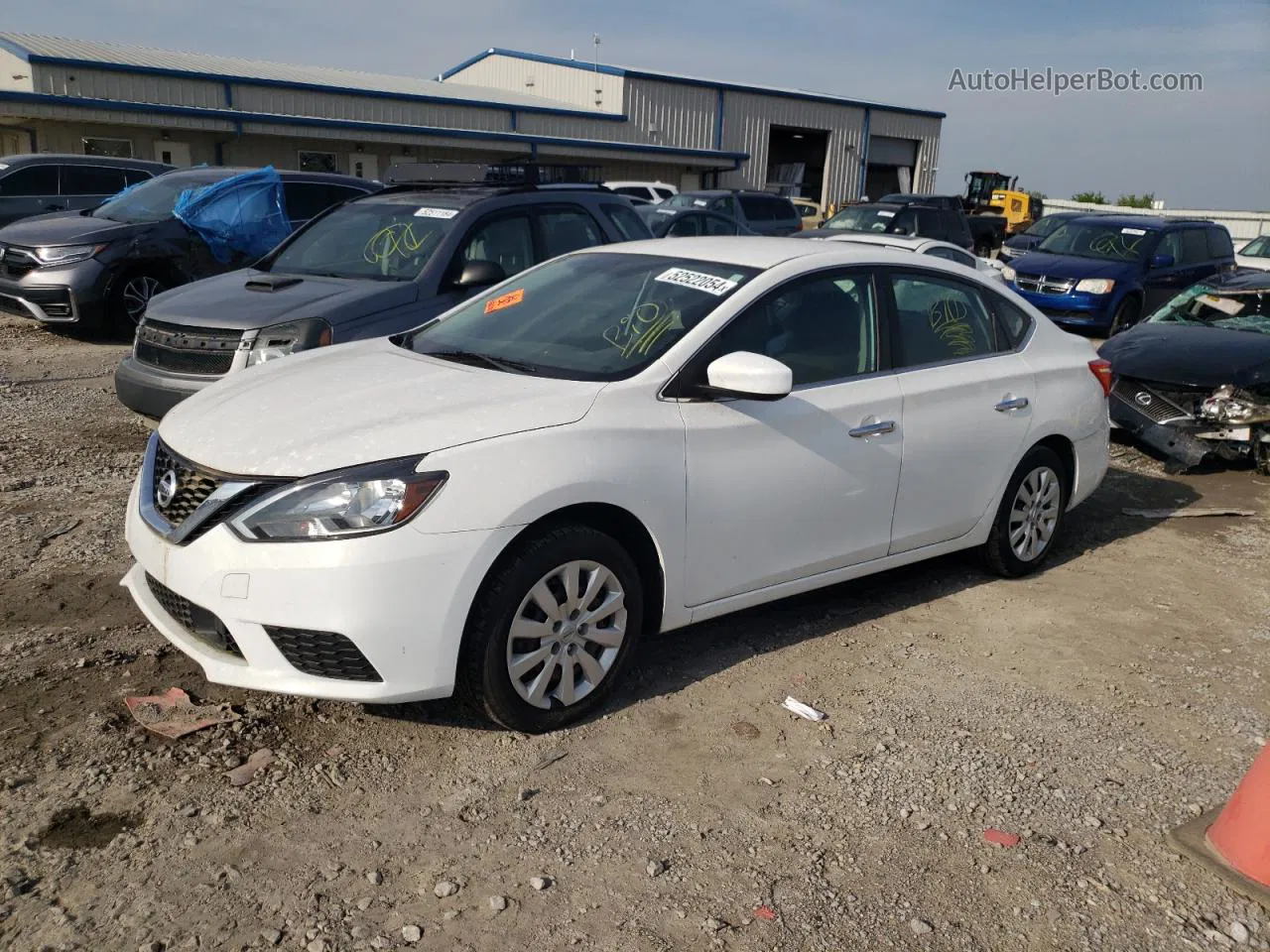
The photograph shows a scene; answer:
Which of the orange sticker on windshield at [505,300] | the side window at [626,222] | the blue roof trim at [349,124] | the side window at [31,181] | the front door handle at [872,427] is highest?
the blue roof trim at [349,124]

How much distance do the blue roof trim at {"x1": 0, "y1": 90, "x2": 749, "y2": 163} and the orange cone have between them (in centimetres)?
2639

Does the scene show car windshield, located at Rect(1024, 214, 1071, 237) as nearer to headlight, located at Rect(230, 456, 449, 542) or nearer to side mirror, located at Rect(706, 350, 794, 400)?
side mirror, located at Rect(706, 350, 794, 400)

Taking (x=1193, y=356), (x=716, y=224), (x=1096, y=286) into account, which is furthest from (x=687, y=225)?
(x=1193, y=356)

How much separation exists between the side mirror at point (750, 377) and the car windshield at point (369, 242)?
365cm

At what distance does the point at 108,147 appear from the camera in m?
25.9

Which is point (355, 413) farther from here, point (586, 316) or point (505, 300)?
point (505, 300)

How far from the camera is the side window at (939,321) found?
4953 mm

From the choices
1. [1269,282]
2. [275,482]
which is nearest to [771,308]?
[275,482]

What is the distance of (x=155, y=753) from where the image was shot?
358 cm

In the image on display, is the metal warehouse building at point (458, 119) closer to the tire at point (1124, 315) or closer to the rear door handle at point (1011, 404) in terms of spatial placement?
the tire at point (1124, 315)

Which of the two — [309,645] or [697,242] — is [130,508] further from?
[697,242]

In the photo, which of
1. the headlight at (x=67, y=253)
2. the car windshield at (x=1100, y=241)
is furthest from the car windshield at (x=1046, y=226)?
the headlight at (x=67, y=253)

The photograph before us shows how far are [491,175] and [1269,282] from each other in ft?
22.0

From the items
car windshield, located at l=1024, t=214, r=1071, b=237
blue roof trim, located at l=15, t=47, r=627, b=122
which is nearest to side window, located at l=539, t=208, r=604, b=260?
car windshield, located at l=1024, t=214, r=1071, b=237
